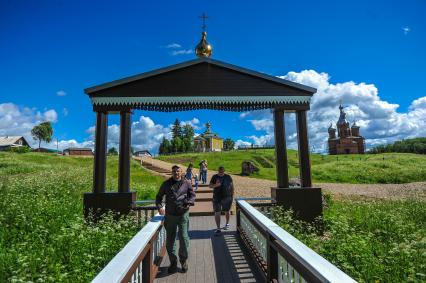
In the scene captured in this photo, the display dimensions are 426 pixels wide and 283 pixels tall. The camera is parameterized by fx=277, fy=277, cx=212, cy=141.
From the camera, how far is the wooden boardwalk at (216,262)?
4.91m

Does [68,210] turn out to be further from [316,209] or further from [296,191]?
[316,209]

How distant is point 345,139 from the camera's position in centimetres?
8900

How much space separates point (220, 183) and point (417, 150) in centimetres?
10022

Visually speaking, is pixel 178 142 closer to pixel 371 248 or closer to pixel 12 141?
pixel 12 141

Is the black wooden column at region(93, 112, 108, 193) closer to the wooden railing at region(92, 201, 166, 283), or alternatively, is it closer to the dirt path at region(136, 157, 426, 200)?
the wooden railing at region(92, 201, 166, 283)

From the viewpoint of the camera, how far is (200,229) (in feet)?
27.8

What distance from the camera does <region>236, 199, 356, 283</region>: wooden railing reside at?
2.45 meters

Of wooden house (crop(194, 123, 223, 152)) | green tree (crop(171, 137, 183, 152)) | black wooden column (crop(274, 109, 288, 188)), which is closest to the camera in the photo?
black wooden column (crop(274, 109, 288, 188))

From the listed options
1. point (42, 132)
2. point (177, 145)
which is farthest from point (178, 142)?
point (42, 132)

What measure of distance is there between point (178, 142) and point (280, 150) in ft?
264

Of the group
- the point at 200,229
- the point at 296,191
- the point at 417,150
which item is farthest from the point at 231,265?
the point at 417,150

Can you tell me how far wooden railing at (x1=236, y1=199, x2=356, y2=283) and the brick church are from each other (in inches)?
3619

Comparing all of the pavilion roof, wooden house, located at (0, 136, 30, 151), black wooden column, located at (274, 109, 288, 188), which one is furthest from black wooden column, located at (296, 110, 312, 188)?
wooden house, located at (0, 136, 30, 151)

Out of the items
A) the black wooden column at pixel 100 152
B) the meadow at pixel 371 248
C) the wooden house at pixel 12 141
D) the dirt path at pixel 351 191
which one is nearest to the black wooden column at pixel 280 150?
the meadow at pixel 371 248
